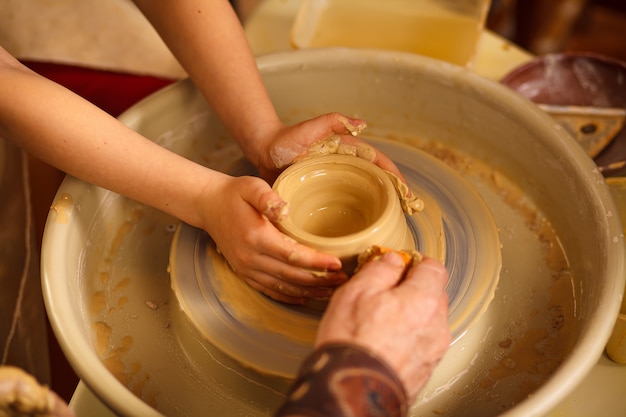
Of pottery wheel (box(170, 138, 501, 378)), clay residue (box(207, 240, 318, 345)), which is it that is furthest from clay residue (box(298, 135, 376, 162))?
clay residue (box(207, 240, 318, 345))

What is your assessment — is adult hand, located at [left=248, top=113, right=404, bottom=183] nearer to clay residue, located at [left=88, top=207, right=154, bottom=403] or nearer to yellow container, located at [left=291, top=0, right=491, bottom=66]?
clay residue, located at [left=88, top=207, right=154, bottom=403]

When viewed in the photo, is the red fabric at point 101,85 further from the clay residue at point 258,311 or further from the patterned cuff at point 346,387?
the patterned cuff at point 346,387

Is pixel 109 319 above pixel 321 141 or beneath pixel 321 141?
beneath

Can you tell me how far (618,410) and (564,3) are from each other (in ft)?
7.14

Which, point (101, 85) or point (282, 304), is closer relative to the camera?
point (282, 304)

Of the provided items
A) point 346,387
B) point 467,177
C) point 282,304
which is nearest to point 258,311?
point 282,304

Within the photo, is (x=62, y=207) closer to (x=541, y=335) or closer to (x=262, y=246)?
(x=262, y=246)

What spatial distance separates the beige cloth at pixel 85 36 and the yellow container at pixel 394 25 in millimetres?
469

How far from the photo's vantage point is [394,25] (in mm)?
1999

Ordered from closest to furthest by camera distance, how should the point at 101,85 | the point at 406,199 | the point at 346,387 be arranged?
the point at 346,387 < the point at 406,199 < the point at 101,85

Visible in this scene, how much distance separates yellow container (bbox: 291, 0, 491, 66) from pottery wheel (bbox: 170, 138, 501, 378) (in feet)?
2.28

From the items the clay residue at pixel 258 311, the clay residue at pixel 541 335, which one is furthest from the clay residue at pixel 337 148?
the clay residue at pixel 541 335

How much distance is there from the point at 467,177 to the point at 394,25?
2.28 ft

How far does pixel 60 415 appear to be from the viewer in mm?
824
